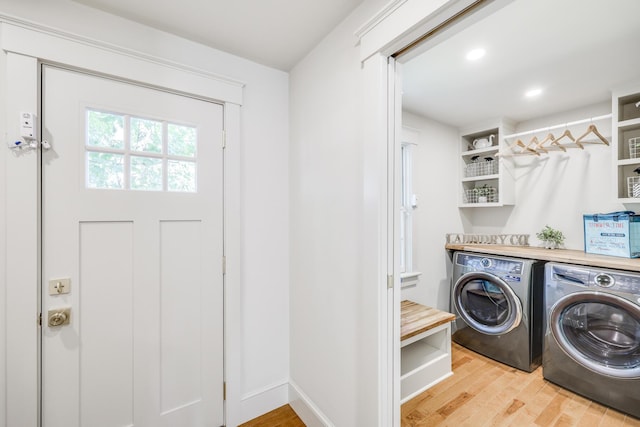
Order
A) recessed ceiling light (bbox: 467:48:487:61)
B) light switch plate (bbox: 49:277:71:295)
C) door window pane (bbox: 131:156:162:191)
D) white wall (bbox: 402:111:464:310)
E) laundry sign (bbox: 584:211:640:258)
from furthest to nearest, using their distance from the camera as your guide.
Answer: white wall (bbox: 402:111:464:310) < laundry sign (bbox: 584:211:640:258) < recessed ceiling light (bbox: 467:48:487:61) < door window pane (bbox: 131:156:162:191) < light switch plate (bbox: 49:277:71:295)

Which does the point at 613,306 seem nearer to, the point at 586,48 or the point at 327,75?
the point at 586,48

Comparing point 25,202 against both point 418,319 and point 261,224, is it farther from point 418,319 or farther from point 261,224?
point 418,319

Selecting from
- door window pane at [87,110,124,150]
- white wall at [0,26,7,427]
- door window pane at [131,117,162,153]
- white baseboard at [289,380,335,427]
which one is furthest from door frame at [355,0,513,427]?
white wall at [0,26,7,427]

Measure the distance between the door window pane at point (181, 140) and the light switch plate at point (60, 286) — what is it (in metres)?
0.81

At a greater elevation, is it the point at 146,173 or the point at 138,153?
the point at 138,153

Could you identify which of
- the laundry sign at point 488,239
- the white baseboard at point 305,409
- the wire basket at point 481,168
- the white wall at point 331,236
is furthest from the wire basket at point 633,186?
the white baseboard at point 305,409

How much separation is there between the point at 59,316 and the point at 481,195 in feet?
11.6

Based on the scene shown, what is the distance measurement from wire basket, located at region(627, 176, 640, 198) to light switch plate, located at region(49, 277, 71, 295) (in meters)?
3.74

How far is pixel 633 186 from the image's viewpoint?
6.63 feet

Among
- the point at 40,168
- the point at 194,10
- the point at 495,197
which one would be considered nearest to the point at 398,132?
Result: the point at 194,10

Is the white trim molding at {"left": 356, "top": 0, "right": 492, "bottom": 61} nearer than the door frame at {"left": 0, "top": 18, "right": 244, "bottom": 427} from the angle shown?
Yes

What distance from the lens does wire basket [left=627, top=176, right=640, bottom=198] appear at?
1.99 meters

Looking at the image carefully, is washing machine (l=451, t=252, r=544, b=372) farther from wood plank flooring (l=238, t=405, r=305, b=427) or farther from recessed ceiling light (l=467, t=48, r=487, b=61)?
wood plank flooring (l=238, t=405, r=305, b=427)

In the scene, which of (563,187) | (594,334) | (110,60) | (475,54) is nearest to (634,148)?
(563,187)
